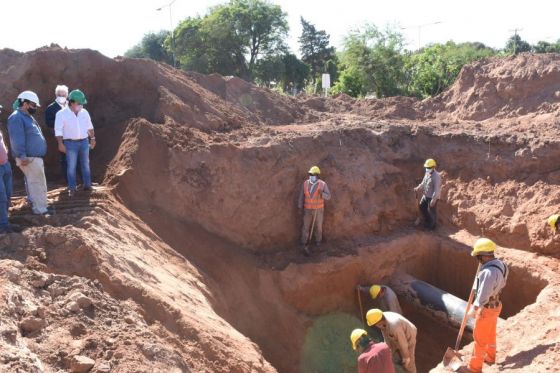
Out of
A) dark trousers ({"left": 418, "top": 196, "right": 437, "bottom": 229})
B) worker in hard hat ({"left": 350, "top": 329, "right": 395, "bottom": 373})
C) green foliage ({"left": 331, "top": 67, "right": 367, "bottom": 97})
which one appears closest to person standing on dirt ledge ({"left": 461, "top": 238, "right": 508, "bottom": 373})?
worker in hard hat ({"left": 350, "top": 329, "right": 395, "bottom": 373})

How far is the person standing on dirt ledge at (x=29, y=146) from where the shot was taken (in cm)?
657

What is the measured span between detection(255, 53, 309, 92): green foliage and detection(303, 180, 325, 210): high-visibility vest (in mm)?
23179

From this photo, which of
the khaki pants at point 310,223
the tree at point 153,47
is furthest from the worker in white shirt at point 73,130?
the tree at point 153,47

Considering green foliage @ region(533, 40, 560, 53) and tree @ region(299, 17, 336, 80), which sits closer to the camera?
tree @ region(299, 17, 336, 80)

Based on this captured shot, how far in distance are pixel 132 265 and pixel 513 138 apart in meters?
8.93

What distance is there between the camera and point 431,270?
1102 centimetres

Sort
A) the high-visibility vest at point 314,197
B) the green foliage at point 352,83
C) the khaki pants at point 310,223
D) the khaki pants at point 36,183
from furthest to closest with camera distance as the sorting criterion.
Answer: the green foliage at point 352,83, the khaki pants at point 310,223, the high-visibility vest at point 314,197, the khaki pants at point 36,183

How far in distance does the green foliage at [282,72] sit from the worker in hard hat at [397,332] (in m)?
26.4

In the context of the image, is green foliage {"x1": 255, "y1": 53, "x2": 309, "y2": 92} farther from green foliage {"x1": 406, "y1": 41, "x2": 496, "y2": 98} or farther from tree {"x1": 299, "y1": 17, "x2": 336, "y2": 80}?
green foliage {"x1": 406, "y1": 41, "x2": 496, "y2": 98}

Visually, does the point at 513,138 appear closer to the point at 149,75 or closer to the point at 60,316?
the point at 149,75

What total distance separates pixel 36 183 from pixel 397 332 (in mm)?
5538

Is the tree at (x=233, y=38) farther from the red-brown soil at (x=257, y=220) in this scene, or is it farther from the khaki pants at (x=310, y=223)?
the khaki pants at (x=310, y=223)

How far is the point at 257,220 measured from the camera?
10.2 meters

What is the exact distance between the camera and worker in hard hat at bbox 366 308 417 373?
718 cm
